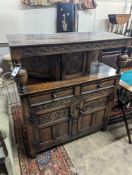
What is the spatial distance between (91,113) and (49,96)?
601 millimetres

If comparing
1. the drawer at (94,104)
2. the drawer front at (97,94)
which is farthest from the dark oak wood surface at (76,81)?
the drawer at (94,104)

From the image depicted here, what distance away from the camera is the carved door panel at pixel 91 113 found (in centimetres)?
157

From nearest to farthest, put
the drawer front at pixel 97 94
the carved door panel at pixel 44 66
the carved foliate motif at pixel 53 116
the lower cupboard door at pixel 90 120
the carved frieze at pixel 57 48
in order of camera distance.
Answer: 1. the carved frieze at pixel 57 48
2. the carved door panel at pixel 44 66
3. the carved foliate motif at pixel 53 116
4. the drawer front at pixel 97 94
5. the lower cupboard door at pixel 90 120

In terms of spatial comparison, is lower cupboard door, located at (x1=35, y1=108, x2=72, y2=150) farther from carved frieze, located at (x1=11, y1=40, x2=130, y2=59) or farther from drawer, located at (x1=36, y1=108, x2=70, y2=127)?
carved frieze, located at (x1=11, y1=40, x2=130, y2=59)

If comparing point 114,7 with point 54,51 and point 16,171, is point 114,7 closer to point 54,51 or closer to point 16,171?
point 54,51

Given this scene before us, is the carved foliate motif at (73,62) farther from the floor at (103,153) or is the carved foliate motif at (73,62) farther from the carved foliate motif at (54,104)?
the floor at (103,153)

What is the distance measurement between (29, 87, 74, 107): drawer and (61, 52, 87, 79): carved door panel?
5.8 inches

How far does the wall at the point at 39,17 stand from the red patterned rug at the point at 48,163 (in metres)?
2.23

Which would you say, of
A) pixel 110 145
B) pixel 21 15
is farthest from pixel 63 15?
pixel 110 145

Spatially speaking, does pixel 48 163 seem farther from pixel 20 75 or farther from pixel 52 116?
pixel 20 75

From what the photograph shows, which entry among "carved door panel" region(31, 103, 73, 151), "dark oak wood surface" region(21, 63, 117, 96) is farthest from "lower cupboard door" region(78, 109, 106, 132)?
"dark oak wood surface" region(21, 63, 117, 96)

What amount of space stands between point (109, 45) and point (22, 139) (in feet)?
4.81

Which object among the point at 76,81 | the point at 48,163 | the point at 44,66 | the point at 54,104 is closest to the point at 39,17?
the point at 44,66

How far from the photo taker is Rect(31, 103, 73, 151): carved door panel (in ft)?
4.58
